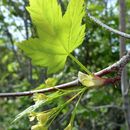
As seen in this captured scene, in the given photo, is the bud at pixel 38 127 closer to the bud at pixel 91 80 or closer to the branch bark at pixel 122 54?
the bud at pixel 91 80

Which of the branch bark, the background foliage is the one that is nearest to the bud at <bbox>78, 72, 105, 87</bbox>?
the branch bark

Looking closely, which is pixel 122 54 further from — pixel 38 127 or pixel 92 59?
pixel 92 59

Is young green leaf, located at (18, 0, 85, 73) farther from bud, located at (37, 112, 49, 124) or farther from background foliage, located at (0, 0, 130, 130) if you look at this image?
background foliage, located at (0, 0, 130, 130)

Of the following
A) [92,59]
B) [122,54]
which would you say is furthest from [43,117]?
[92,59]

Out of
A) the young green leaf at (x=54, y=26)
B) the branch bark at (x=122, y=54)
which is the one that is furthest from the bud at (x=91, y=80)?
the branch bark at (x=122, y=54)

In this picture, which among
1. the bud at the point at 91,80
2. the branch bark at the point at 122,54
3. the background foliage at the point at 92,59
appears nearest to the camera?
the bud at the point at 91,80

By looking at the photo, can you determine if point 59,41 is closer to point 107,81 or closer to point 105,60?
point 107,81
